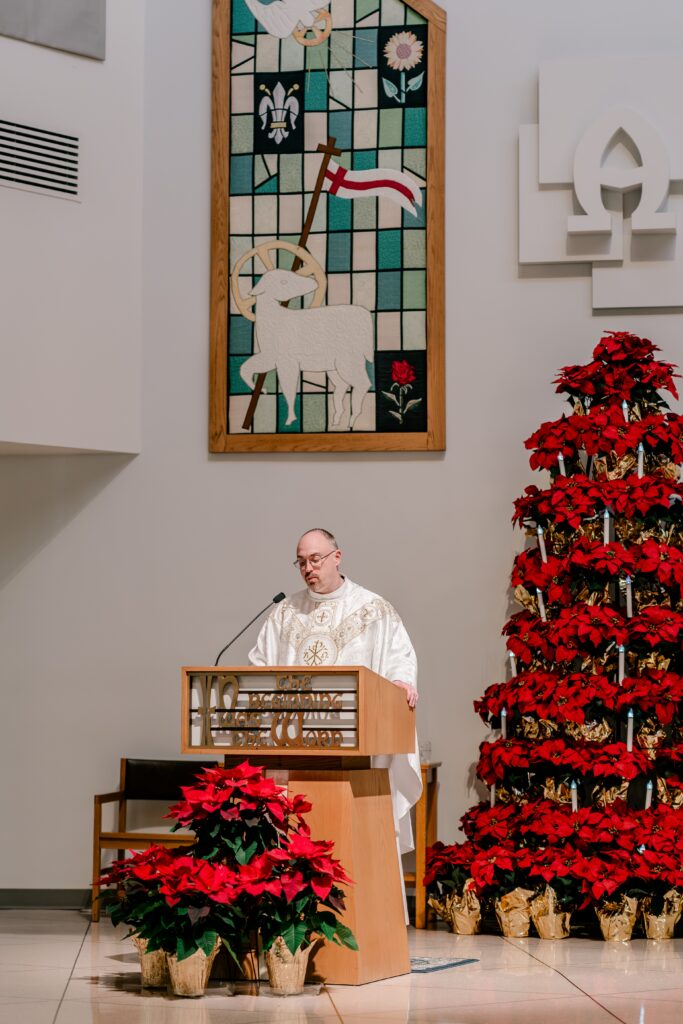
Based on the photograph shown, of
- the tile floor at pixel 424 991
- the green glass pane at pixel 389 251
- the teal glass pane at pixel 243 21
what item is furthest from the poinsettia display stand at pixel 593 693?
the teal glass pane at pixel 243 21

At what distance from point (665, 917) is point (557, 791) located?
674mm

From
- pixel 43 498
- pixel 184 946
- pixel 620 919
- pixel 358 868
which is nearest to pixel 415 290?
pixel 43 498

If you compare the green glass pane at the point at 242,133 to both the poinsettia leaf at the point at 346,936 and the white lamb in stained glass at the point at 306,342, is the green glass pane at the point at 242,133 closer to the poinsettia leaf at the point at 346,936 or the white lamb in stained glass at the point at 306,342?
the white lamb in stained glass at the point at 306,342

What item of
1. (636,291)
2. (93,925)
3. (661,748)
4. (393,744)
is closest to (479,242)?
(636,291)

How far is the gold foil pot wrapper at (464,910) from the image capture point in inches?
233

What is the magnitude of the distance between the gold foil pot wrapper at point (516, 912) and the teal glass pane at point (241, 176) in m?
3.73

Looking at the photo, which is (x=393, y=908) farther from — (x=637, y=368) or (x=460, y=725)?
(x=637, y=368)

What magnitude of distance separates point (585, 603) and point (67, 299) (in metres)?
2.95

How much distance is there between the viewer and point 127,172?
7.26m

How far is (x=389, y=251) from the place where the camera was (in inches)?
277

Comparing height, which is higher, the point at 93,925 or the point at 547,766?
the point at 547,766

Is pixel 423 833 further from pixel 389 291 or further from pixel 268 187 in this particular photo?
pixel 268 187

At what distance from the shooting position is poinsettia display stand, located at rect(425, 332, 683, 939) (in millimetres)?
5797

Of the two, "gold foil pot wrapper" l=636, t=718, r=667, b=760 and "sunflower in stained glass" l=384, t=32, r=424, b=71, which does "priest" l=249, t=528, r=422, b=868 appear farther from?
"sunflower in stained glass" l=384, t=32, r=424, b=71
